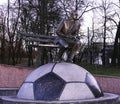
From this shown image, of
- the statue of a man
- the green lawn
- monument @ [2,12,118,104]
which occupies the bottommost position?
the green lawn

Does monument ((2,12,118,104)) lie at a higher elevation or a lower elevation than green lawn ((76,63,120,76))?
higher

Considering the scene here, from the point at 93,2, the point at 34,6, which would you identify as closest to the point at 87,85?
the point at 34,6

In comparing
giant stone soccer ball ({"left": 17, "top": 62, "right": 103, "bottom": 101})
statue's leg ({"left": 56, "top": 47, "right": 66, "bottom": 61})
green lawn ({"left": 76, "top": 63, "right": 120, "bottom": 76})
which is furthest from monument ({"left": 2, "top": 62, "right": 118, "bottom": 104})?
green lawn ({"left": 76, "top": 63, "right": 120, "bottom": 76})

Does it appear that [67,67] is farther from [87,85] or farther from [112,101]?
[112,101]

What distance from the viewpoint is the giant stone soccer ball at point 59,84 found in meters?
9.10

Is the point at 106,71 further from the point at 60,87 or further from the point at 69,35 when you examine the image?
the point at 60,87

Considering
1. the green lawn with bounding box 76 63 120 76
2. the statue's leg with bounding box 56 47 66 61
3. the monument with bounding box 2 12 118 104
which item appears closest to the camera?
the monument with bounding box 2 12 118 104

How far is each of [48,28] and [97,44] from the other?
22250 mm

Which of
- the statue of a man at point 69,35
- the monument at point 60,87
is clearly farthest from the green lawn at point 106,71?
the monument at point 60,87

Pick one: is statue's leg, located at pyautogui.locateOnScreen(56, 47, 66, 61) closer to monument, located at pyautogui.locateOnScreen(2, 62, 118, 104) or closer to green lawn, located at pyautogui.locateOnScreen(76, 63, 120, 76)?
monument, located at pyautogui.locateOnScreen(2, 62, 118, 104)

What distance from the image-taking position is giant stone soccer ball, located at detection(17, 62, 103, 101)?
358 inches

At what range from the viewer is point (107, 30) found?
45.4 metres

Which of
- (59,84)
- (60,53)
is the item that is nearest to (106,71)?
(60,53)

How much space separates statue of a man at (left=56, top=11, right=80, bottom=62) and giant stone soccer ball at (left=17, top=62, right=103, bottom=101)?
0.60 m
